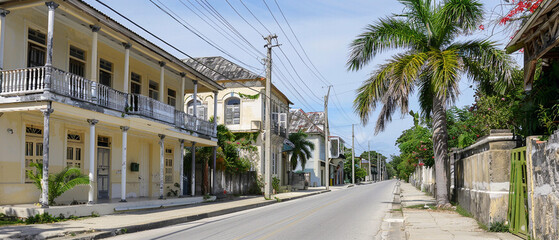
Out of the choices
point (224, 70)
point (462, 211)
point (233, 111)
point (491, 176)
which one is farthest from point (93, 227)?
point (224, 70)

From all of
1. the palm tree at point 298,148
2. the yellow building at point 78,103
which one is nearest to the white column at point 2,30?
the yellow building at point 78,103

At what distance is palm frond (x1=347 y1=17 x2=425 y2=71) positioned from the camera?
54.5 ft

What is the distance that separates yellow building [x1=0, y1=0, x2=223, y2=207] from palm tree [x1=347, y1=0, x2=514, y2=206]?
28.6 feet

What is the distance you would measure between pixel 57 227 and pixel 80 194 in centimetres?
605

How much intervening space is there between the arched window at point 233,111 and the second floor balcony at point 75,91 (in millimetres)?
13724

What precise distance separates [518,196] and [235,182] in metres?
22.4

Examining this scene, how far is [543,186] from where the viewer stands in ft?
25.9

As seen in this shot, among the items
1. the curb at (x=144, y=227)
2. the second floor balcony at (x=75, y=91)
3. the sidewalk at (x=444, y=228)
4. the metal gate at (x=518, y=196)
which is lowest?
the curb at (x=144, y=227)

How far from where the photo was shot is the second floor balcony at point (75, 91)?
13.8m

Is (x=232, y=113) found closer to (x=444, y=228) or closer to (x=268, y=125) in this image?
(x=268, y=125)

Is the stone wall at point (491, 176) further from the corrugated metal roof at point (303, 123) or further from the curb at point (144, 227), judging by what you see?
the corrugated metal roof at point (303, 123)

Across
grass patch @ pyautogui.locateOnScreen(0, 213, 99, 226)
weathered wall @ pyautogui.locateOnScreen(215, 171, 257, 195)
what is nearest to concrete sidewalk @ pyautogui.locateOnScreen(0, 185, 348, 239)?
grass patch @ pyautogui.locateOnScreen(0, 213, 99, 226)

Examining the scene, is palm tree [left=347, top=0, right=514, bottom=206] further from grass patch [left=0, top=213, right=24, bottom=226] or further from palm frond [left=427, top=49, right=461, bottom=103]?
grass patch [left=0, top=213, right=24, bottom=226]

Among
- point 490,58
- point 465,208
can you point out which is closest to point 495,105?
point 490,58
